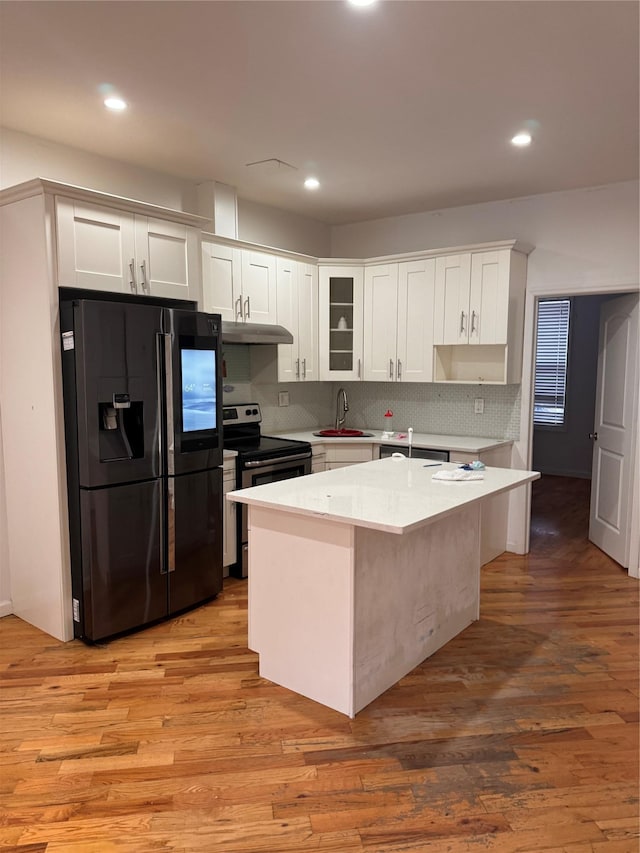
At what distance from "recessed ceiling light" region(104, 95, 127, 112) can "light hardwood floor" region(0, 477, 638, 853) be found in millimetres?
2817

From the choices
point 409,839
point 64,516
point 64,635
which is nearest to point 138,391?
point 64,516

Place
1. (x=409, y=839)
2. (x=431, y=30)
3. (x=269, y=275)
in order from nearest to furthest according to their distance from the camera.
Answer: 1. (x=409, y=839)
2. (x=431, y=30)
3. (x=269, y=275)

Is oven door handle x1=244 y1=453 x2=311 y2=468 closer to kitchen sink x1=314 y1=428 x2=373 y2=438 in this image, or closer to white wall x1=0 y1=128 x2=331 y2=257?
kitchen sink x1=314 y1=428 x2=373 y2=438

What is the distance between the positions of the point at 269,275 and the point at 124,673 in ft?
9.75

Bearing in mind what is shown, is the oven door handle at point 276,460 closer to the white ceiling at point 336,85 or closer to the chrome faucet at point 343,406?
Result: the chrome faucet at point 343,406

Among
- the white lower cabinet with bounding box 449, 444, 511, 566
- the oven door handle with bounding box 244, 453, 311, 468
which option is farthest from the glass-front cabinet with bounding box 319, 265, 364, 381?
the white lower cabinet with bounding box 449, 444, 511, 566

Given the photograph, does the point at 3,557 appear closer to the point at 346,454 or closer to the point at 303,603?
the point at 303,603

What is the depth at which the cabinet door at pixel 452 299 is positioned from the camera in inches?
181

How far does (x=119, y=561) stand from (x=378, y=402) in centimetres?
301

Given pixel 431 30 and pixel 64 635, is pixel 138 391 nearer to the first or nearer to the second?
pixel 64 635

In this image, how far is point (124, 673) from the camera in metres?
2.94

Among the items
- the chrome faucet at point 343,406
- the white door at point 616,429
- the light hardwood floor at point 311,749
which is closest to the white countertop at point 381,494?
the light hardwood floor at point 311,749

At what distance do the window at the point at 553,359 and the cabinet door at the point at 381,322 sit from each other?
3.82 meters

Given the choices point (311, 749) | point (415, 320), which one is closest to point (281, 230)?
point (415, 320)
